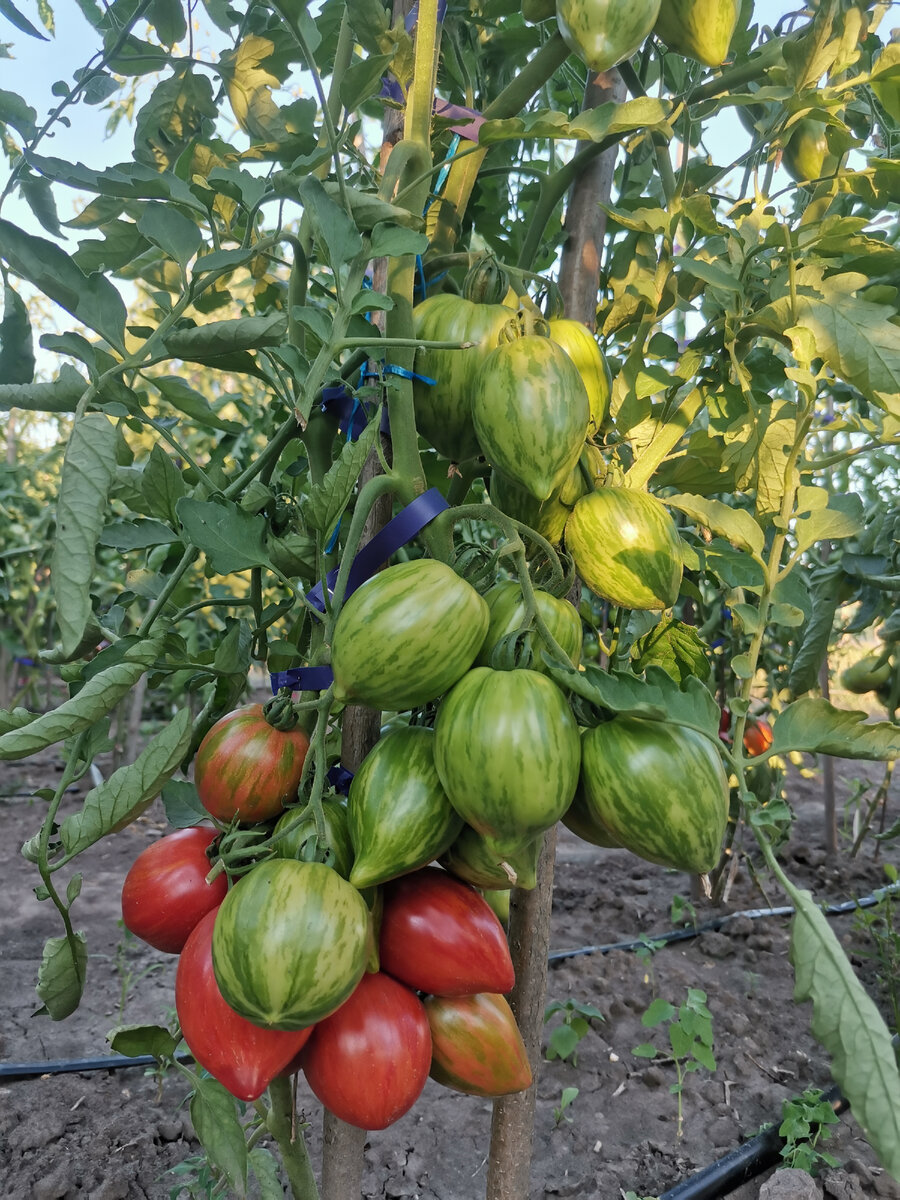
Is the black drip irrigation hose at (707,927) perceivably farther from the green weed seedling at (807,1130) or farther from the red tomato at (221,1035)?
the red tomato at (221,1035)

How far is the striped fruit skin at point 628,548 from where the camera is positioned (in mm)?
567

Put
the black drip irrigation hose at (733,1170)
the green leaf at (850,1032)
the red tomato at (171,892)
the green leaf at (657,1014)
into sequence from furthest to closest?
the green leaf at (657,1014) → the black drip irrigation hose at (733,1170) → the red tomato at (171,892) → the green leaf at (850,1032)

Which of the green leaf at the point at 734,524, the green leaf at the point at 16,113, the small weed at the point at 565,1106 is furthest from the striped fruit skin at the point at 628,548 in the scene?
the small weed at the point at 565,1106

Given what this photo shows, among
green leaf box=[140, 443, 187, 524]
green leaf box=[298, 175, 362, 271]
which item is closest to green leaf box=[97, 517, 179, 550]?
green leaf box=[140, 443, 187, 524]

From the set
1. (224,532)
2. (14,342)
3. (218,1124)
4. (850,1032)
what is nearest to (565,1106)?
(218,1124)

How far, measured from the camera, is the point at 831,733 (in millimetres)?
500

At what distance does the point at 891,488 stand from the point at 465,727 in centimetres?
180

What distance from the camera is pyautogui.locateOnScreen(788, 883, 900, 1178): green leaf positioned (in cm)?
40

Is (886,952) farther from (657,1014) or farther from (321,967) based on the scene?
(321,967)

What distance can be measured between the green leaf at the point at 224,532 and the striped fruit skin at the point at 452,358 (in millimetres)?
152

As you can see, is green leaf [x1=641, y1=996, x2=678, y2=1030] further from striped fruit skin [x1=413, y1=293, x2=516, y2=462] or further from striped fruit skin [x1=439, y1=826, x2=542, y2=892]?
striped fruit skin [x1=413, y1=293, x2=516, y2=462]

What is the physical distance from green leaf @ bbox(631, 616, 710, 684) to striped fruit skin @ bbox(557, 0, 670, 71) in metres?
0.40

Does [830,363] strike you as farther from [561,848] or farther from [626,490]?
[561,848]

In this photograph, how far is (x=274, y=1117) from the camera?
64cm
